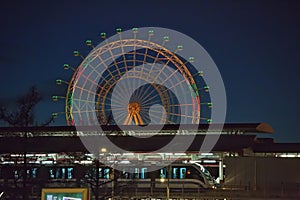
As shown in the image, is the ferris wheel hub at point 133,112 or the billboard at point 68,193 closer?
the billboard at point 68,193

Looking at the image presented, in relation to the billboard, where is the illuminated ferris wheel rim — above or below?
above

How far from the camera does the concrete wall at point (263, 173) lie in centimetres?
3675

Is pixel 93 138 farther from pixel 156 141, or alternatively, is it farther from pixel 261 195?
pixel 156 141

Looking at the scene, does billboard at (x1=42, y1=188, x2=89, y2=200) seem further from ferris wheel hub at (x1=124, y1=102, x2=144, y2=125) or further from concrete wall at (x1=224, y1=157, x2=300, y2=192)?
concrete wall at (x1=224, y1=157, x2=300, y2=192)

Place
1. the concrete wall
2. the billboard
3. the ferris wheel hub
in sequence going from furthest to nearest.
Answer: the concrete wall
the ferris wheel hub
the billboard

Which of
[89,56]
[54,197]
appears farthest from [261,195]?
[54,197]

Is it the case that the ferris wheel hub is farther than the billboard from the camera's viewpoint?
Yes

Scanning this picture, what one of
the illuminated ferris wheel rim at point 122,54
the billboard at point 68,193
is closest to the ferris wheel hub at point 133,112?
the illuminated ferris wheel rim at point 122,54

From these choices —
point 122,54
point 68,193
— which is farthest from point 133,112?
point 68,193

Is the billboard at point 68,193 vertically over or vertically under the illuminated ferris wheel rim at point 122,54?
under

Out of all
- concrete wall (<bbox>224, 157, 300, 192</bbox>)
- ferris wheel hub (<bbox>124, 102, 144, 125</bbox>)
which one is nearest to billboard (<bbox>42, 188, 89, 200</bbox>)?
ferris wheel hub (<bbox>124, 102, 144, 125</bbox>)

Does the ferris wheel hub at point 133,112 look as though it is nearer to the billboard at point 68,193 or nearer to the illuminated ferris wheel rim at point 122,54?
the illuminated ferris wheel rim at point 122,54

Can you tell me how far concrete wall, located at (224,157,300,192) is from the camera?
36.8m

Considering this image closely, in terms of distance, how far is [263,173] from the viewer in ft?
123
